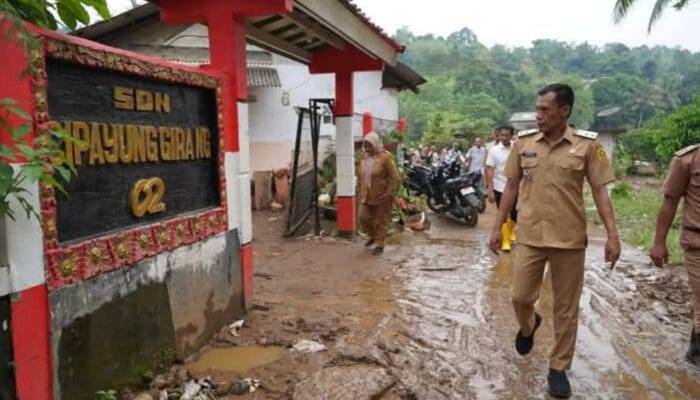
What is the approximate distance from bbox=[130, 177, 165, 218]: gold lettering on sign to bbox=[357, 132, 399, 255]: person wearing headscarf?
4.20 m

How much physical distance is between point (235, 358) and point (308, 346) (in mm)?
527

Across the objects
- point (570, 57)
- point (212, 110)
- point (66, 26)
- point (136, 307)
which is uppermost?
point (570, 57)

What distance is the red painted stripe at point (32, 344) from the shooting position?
2.54m

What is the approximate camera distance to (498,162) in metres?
7.69

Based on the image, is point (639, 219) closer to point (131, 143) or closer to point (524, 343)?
point (524, 343)

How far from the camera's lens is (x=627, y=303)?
18.4ft

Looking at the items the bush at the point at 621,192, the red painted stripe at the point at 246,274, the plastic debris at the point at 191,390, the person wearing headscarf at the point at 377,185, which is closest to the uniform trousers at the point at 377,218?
the person wearing headscarf at the point at 377,185

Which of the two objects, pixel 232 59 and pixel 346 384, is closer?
pixel 346 384

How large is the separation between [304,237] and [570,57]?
85.5m

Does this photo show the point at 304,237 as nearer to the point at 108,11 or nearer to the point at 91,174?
the point at 91,174

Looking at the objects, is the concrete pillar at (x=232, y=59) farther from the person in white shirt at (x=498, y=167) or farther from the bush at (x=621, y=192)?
the bush at (x=621, y=192)

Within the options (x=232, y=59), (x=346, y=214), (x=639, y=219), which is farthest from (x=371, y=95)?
(x=232, y=59)

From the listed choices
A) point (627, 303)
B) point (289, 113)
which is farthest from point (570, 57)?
point (627, 303)

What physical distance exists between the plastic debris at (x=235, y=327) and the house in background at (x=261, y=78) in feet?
17.0
